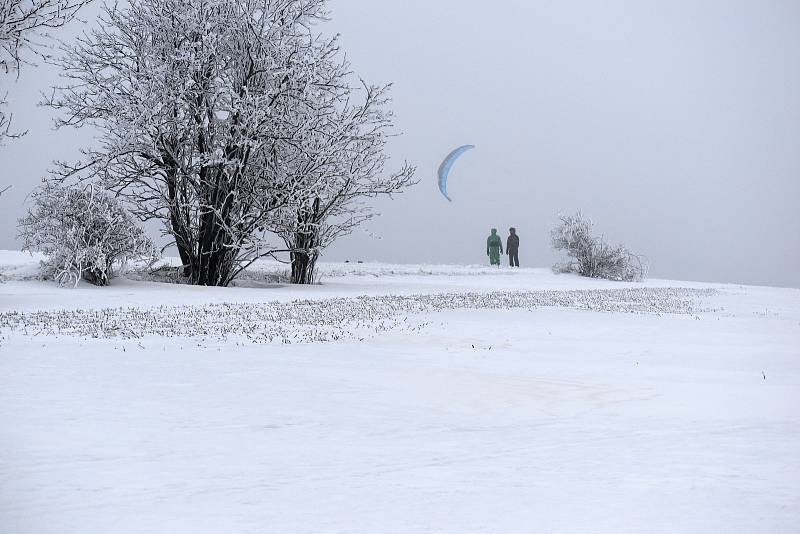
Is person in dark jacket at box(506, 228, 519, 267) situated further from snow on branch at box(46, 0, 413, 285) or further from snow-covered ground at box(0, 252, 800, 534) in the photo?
snow-covered ground at box(0, 252, 800, 534)

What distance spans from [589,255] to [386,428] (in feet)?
86.6

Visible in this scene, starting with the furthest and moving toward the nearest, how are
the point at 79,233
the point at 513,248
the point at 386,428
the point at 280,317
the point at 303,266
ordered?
the point at 513,248 → the point at 303,266 → the point at 79,233 → the point at 280,317 → the point at 386,428

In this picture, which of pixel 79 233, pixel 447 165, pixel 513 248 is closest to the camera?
pixel 79 233

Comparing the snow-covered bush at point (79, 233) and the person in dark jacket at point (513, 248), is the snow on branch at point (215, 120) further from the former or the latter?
the person in dark jacket at point (513, 248)

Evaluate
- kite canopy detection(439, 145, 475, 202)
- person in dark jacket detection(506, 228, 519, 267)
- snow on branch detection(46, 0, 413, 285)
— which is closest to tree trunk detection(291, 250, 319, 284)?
snow on branch detection(46, 0, 413, 285)

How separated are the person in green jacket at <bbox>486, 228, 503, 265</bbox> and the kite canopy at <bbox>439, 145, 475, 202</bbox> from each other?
4.80 m

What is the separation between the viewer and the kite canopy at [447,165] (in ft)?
102

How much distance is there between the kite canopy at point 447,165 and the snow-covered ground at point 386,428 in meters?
20.8

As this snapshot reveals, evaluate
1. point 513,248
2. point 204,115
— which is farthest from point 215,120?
point 513,248

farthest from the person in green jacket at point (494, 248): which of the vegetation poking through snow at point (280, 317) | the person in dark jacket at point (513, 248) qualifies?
the vegetation poking through snow at point (280, 317)

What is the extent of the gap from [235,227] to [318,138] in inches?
116

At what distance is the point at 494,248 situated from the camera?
3550cm

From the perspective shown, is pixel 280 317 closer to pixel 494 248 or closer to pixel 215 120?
pixel 215 120

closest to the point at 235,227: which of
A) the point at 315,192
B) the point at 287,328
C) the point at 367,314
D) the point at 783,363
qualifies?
the point at 315,192
